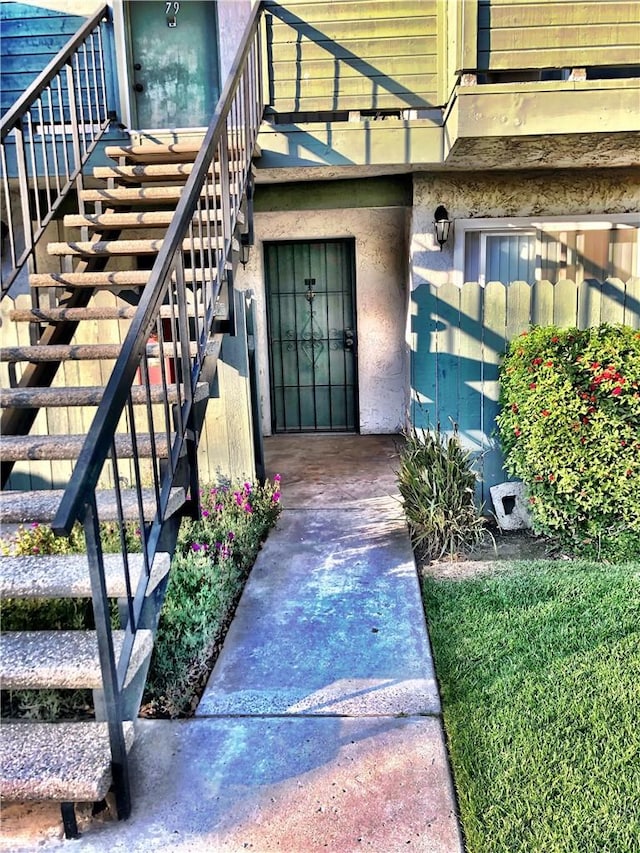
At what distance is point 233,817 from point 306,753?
0.34 meters

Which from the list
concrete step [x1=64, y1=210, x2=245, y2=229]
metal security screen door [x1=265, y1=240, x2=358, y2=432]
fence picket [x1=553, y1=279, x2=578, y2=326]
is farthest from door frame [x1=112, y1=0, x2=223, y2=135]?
fence picket [x1=553, y1=279, x2=578, y2=326]

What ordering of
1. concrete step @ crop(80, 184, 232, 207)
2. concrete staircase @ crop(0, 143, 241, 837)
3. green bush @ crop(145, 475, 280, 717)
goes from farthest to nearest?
concrete step @ crop(80, 184, 232, 207) < green bush @ crop(145, 475, 280, 717) < concrete staircase @ crop(0, 143, 241, 837)

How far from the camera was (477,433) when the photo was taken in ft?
14.2

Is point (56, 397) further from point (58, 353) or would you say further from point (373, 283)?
point (373, 283)

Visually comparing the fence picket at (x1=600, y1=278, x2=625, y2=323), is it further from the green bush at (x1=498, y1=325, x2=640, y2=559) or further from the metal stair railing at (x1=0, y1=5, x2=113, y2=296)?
the metal stair railing at (x1=0, y1=5, x2=113, y2=296)

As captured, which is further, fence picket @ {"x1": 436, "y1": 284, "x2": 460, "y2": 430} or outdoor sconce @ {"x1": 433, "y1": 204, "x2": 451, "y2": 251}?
outdoor sconce @ {"x1": 433, "y1": 204, "x2": 451, "y2": 251}

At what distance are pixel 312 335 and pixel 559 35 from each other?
3.61m

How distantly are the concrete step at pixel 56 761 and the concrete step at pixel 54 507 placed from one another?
2.58 feet

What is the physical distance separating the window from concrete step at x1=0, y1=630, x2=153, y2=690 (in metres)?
4.70

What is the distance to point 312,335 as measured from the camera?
23.2 feet

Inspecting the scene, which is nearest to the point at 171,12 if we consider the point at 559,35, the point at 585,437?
the point at 559,35

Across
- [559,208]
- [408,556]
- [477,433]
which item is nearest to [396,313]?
[559,208]

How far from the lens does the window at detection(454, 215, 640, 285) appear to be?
229 inches

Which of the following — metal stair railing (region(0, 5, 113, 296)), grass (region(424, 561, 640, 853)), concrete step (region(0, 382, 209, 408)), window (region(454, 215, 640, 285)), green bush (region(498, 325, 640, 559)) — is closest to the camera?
grass (region(424, 561, 640, 853))
